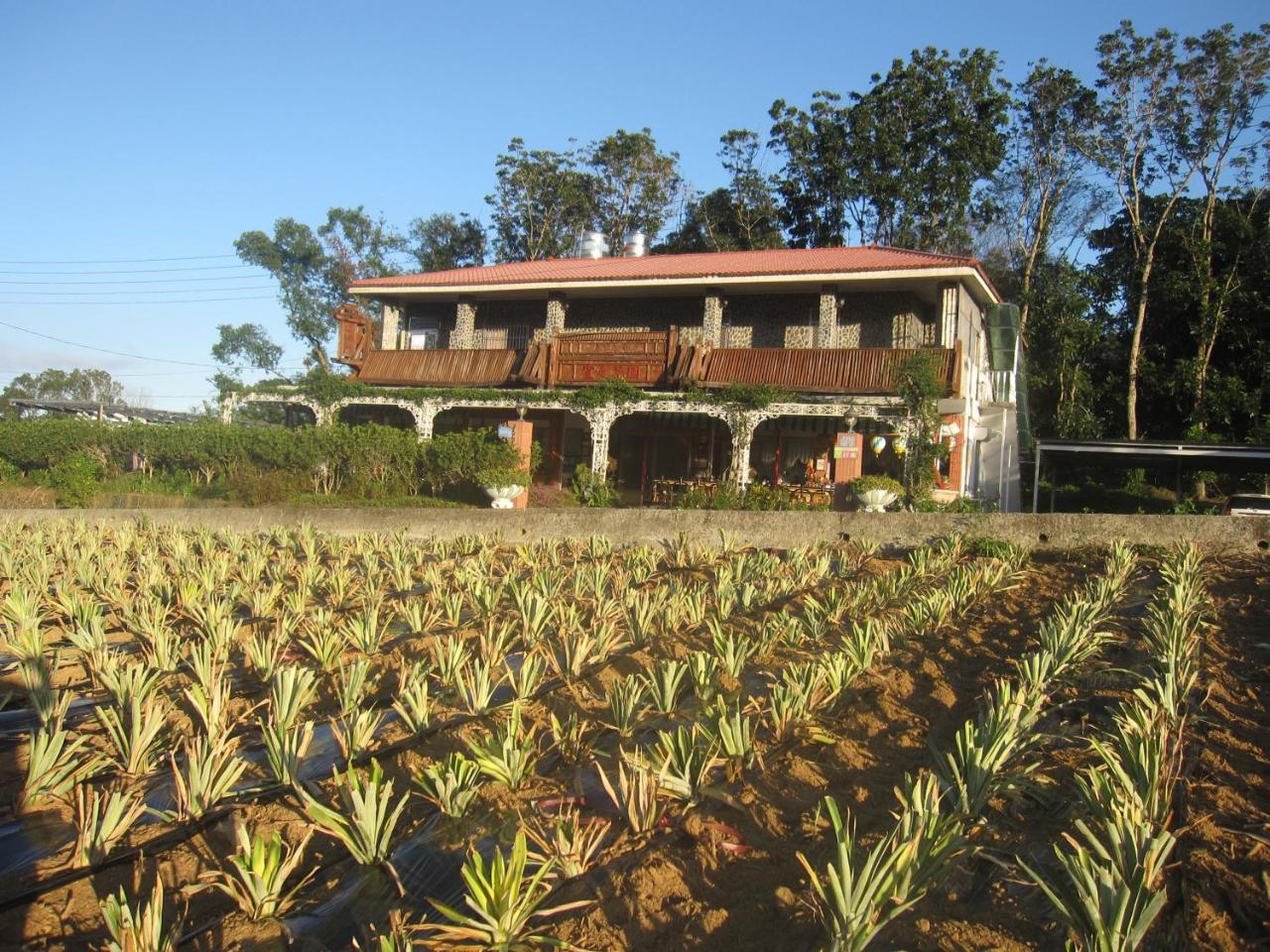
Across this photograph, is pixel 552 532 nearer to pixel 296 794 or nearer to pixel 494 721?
pixel 494 721

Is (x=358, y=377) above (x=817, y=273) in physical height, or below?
below

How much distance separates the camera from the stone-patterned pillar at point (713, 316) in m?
21.6

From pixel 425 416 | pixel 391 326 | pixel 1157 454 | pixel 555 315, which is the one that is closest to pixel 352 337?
pixel 391 326

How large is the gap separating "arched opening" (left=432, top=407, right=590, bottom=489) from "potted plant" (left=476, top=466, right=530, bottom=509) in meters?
5.03

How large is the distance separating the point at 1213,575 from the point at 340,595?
7.99 metres

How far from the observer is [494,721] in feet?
16.9

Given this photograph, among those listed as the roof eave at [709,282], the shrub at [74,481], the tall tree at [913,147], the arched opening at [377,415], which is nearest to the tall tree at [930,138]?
the tall tree at [913,147]

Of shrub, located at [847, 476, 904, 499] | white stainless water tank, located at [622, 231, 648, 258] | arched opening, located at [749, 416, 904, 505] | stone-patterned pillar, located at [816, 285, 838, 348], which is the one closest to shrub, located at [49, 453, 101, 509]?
arched opening, located at [749, 416, 904, 505]

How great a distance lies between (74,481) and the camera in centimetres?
1850

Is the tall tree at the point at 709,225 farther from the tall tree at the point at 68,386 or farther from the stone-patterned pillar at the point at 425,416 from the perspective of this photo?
the tall tree at the point at 68,386

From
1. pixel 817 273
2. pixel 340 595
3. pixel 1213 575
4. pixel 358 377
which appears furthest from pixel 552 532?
pixel 358 377

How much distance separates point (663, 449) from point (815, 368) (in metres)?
5.02

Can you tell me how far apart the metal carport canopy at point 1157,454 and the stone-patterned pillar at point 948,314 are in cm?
270

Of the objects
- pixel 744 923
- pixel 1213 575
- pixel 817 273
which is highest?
pixel 817 273
